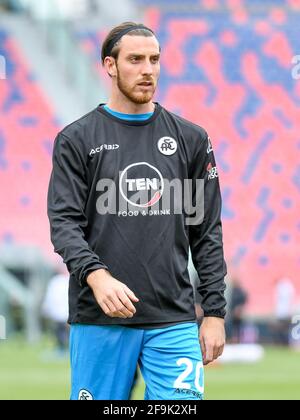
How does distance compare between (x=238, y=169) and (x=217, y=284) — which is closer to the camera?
(x=217, y=284)

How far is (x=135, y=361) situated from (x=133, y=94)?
1.21 metres

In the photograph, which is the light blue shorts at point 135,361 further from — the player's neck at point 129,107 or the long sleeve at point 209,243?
the player's neck at point 129,107

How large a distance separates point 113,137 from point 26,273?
2159 centimetres

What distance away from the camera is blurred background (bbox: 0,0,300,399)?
26.4 m

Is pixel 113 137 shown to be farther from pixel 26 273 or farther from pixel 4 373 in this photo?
pixel 26 273

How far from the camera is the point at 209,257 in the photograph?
541 centimetres

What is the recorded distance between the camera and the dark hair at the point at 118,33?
17.5ft

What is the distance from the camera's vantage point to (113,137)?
210 inches

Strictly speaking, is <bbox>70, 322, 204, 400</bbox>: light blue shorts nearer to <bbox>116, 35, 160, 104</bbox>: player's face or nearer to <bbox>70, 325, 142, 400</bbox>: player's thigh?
<bbox>70, 325, 142, 400</bbox>: player's thigh

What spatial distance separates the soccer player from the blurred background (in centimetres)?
1891

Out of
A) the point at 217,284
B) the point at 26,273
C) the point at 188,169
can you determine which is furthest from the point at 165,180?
the point at 26,273
